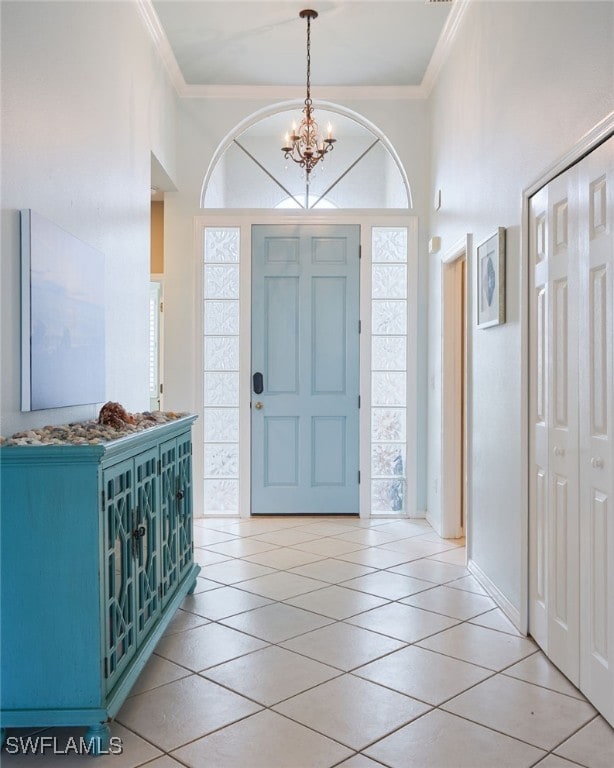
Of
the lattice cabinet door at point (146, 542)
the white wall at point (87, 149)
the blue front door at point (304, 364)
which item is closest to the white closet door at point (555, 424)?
the lattice cabinet door at point (146, 542)

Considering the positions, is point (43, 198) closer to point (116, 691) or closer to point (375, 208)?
point (116, 691)

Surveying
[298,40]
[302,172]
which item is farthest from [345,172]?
[298,40]

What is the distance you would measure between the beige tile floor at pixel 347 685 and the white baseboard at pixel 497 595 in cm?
4

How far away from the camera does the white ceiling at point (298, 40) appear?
4.23m

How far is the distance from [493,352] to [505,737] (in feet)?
6.38

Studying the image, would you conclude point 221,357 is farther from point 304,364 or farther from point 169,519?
point 169,519

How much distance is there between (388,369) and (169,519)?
9.27 feet

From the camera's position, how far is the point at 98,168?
3357 mm

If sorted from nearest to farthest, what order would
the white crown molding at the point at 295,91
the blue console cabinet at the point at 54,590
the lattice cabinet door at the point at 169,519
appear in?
the blue console cabinet at the point at 54,590, the lattice cabinet door at the point at 169,519, the white crown molding at the point at 295,91

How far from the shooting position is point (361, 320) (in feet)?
18.2

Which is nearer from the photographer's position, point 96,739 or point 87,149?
point 96,739

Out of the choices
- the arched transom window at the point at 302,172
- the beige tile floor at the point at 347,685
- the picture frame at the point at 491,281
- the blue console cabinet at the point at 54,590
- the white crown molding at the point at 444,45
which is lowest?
the beige tile floor at the point at 347,685

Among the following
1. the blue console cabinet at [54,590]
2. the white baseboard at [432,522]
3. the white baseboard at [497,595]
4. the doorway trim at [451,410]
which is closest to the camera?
the blue console cabinet at [54,590]

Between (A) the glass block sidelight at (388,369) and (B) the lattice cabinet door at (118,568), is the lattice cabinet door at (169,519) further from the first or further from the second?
(A) the glass block sidelight at (388,369)
